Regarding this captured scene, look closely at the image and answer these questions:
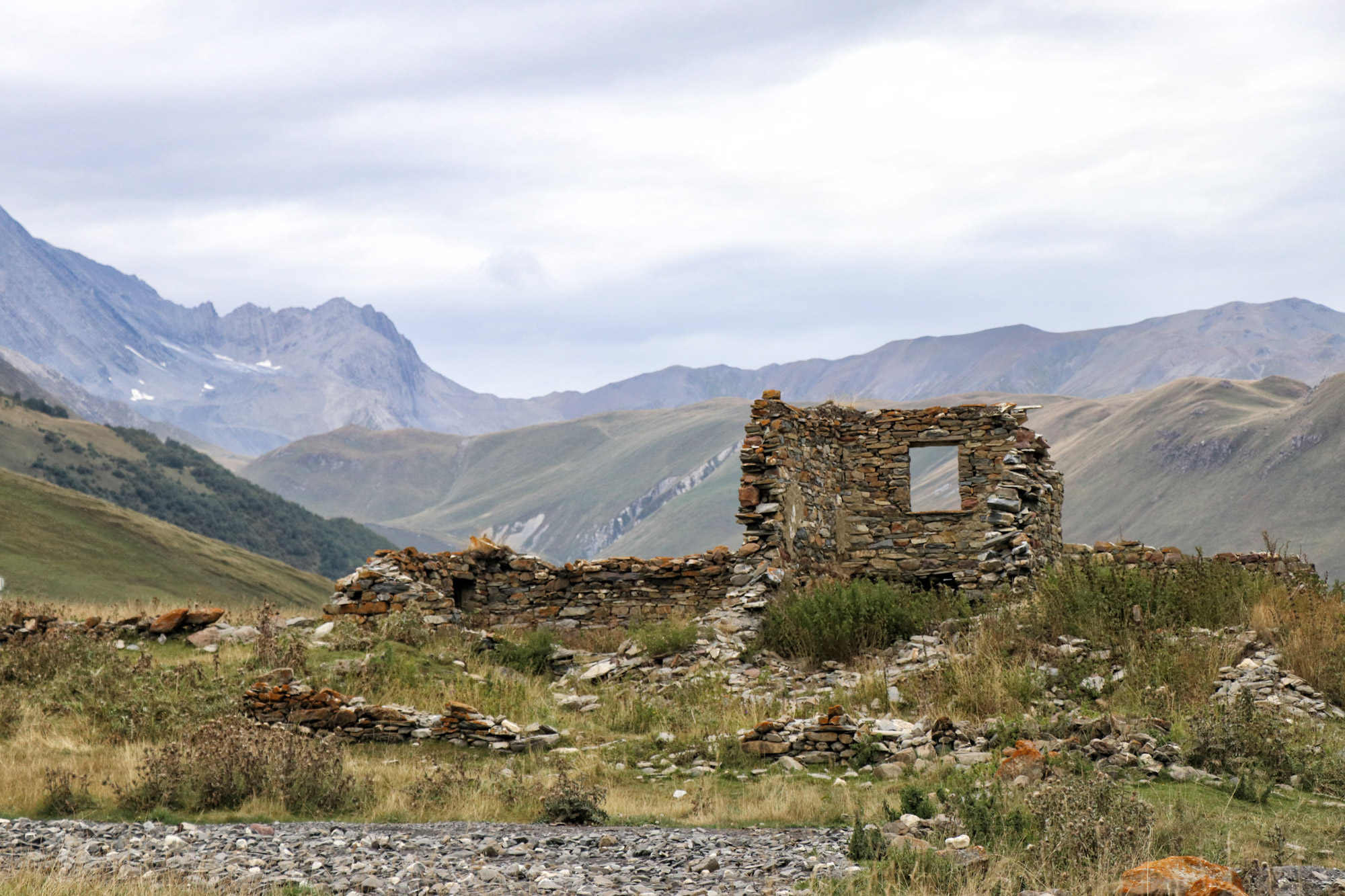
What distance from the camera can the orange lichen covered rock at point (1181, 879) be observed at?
6238 mm

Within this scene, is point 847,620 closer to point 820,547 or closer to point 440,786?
point 820,547

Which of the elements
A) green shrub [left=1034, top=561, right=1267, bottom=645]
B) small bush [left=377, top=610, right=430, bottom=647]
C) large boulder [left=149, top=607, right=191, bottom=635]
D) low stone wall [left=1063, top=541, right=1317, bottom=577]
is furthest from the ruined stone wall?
large boulder [left=149, top=607, right=191, bottom=635]

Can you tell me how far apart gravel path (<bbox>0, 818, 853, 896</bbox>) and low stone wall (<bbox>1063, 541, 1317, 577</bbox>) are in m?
10.3

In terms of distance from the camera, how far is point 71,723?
496 inches

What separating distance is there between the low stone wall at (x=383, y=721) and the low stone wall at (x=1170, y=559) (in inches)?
361

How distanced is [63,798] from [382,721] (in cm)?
359

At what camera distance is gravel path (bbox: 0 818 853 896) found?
7.29 metres

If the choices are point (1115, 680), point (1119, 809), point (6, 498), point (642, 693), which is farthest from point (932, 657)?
point (6, 498)

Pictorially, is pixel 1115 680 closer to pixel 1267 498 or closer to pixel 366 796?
pixel 366 796

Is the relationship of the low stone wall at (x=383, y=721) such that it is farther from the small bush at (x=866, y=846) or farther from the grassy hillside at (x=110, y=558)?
the grassy hillside at (x=110, y=558)

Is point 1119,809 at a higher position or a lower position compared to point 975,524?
lower

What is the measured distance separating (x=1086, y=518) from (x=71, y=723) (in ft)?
490

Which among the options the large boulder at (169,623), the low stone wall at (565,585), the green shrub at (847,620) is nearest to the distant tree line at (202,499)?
the low stone wall at (565,585)

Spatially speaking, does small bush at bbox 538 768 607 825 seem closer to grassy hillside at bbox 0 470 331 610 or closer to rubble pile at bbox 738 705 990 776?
rubble pile at bbox 738 705 990 776
